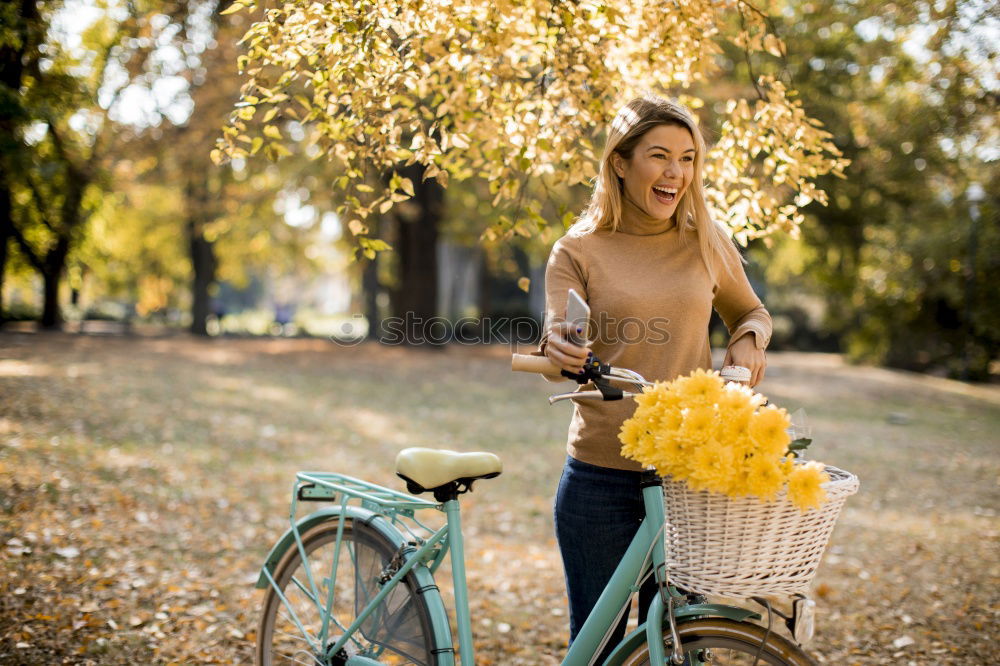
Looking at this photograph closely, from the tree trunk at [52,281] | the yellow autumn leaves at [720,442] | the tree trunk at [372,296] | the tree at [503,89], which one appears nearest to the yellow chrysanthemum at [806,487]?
the yellow autumn leaves at [720,442]

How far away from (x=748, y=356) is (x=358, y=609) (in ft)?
5.55

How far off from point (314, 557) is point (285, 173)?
54.8 feet

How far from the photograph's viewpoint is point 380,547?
2.81m

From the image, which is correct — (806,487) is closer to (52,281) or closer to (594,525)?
(594,525)

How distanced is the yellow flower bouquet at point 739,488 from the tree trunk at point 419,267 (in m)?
17.2

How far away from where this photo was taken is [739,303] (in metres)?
2.66

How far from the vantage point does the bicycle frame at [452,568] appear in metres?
2.19

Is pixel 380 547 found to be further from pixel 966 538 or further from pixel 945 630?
pixel 966 538

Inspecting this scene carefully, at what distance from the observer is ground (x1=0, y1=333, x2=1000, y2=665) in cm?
442

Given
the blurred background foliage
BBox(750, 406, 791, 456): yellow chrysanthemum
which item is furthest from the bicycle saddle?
the blurred background foliage

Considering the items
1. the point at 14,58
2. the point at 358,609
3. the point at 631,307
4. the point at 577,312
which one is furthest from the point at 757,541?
the point at 14,58

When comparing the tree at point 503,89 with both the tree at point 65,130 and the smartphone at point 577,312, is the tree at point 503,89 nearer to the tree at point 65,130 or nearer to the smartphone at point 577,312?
the smartphone at point 577,312

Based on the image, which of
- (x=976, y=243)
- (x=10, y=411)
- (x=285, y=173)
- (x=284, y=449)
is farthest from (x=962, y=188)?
(x=10, y=411)

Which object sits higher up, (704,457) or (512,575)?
(704,457)
